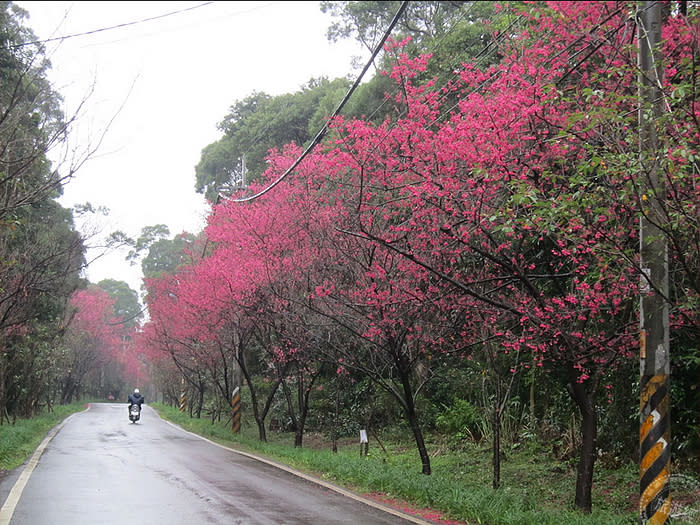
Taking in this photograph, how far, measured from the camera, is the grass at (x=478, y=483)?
872 cm

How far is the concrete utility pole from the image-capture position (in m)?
→ 6.62

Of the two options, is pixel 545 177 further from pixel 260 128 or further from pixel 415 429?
pixel 260 128

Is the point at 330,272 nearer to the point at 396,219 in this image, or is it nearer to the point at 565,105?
the point at 396,219

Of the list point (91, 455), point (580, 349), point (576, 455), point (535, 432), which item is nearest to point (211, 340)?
point (91, 455)

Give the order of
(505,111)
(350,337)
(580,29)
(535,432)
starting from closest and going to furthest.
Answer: (580,29)
(505,111)
(535,432)
(350,337)

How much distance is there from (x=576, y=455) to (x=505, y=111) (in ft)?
25.8

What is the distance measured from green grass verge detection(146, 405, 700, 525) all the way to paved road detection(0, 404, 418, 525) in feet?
2.42

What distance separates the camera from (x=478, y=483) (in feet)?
42.0

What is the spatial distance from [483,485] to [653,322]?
20.6 ft

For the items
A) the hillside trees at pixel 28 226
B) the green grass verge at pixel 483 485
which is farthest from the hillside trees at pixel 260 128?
the green grass verge at pixel 483 485

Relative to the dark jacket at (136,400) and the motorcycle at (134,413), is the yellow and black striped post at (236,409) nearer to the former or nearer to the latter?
the motorcycle at (134,413)

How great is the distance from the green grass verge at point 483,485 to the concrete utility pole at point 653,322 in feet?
2.59

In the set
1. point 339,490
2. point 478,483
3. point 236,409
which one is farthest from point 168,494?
point 236,409

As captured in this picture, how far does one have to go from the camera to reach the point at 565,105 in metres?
8.45
